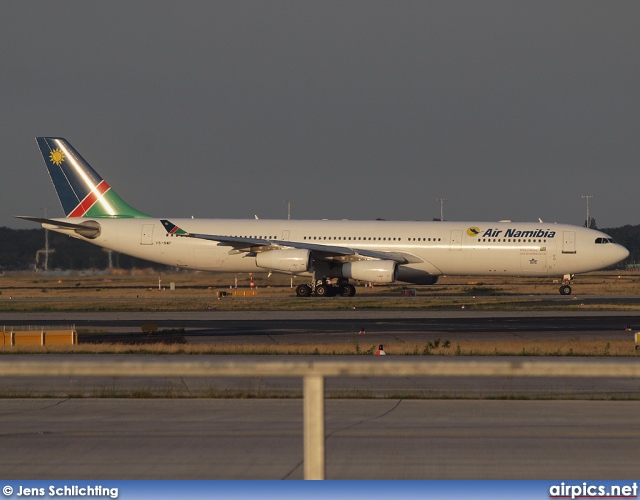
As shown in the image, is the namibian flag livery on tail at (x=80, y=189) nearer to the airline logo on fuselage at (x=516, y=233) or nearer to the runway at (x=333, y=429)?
the airline logo on fuselage at (x=516, y=233)

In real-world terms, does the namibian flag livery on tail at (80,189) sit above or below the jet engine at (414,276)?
above

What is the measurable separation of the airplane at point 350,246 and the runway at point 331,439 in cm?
3304

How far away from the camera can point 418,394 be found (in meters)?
13.7

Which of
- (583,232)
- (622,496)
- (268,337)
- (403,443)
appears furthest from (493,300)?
(622,496)

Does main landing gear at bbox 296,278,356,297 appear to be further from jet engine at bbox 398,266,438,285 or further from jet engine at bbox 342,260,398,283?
jet engine at bbox 398,266,438,285

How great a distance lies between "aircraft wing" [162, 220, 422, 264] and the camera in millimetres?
45750

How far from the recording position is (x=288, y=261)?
44875 millimetres

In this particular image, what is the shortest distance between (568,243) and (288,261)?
48.0 feet

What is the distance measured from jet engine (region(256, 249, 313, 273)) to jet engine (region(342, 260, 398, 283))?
2126 millimetres

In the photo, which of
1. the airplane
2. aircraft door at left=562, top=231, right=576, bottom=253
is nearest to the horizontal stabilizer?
the airplane

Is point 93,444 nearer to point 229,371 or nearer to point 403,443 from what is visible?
point 403,443

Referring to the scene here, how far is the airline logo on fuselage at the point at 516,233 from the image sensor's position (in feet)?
155

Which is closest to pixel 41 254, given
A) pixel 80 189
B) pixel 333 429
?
pixel 80 189

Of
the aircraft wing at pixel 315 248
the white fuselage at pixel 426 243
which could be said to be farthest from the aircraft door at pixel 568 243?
the aircraft wing at pixel 315 248
